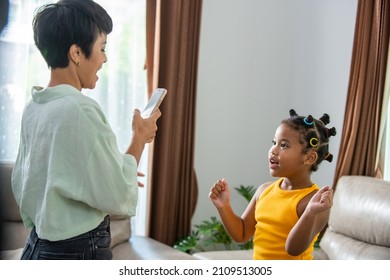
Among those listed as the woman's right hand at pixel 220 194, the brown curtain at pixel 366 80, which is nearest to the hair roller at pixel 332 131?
the woman's right hand at pixel 220 194

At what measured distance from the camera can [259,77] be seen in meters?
2.46

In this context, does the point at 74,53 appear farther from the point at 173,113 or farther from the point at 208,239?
the point at 208,239

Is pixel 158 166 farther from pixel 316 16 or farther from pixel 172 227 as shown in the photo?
pixel 316 16

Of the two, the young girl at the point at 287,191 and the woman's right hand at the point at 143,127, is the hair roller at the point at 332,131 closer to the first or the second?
the young girl at the point at 287,191

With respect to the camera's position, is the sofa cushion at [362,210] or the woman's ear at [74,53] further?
the sofa cushion at [362,210]

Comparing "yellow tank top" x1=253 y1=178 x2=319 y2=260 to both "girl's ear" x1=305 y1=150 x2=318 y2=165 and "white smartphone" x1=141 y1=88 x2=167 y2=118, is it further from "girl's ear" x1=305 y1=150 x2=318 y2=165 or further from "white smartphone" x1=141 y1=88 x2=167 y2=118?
"white smartphone" x1=141 y1=88 x2=167 y2=118

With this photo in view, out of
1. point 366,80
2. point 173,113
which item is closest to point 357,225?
point 366,80

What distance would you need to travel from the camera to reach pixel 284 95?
231cm

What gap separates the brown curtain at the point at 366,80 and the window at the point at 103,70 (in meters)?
0.87

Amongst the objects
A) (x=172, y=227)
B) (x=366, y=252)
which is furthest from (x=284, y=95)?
(x=172, y=227)

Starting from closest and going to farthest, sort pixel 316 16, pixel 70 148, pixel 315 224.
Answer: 1. pixel 70 148
2. pixel 315 224
3. pixel 316 16

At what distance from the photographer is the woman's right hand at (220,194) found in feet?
4.72

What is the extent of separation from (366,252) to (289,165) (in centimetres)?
100

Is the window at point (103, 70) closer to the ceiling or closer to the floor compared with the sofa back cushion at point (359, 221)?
closer to the ceiling
